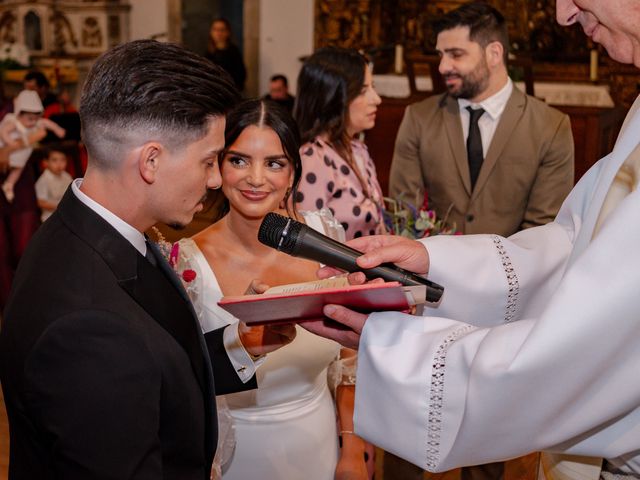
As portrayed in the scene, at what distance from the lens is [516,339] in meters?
1.65

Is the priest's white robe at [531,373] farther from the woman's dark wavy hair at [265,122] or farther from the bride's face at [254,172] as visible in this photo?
the woman's dark wavy hair at [265,122]

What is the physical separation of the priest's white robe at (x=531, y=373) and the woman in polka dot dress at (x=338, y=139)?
1908 mm

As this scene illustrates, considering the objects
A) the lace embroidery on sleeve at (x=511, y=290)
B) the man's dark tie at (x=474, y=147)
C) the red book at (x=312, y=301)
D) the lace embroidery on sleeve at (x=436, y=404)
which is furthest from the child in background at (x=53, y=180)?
the lace embroidery on sleeve at (x=436, y=404)

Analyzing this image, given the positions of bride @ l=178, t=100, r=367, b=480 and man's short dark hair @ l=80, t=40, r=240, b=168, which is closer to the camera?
man's short dark hair @ l=80, t=40, r=240, b=168

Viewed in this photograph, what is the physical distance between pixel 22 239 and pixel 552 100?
20.2 ft

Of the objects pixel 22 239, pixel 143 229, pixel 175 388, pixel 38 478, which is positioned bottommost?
pixel 22 239

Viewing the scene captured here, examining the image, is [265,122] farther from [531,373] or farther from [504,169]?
[504,169]

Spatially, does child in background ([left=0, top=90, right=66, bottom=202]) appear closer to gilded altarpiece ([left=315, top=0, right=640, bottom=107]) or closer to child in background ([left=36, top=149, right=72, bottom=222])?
child in background ([left=36, top=149, right=72, bottom=222])

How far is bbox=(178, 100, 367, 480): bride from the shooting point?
268cm

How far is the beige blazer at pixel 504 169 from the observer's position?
4.16 metres

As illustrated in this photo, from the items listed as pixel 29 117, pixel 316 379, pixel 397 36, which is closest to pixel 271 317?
pixel 316 379

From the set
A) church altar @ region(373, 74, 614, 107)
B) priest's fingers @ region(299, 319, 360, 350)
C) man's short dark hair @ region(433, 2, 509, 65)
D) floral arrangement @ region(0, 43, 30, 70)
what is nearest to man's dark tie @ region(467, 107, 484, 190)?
man's short dark hair @ region(433, 2, 509, 65)

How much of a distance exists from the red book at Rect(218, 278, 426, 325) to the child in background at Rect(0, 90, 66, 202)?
4.74m

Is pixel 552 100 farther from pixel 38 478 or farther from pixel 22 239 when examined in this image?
pixel 38 478
